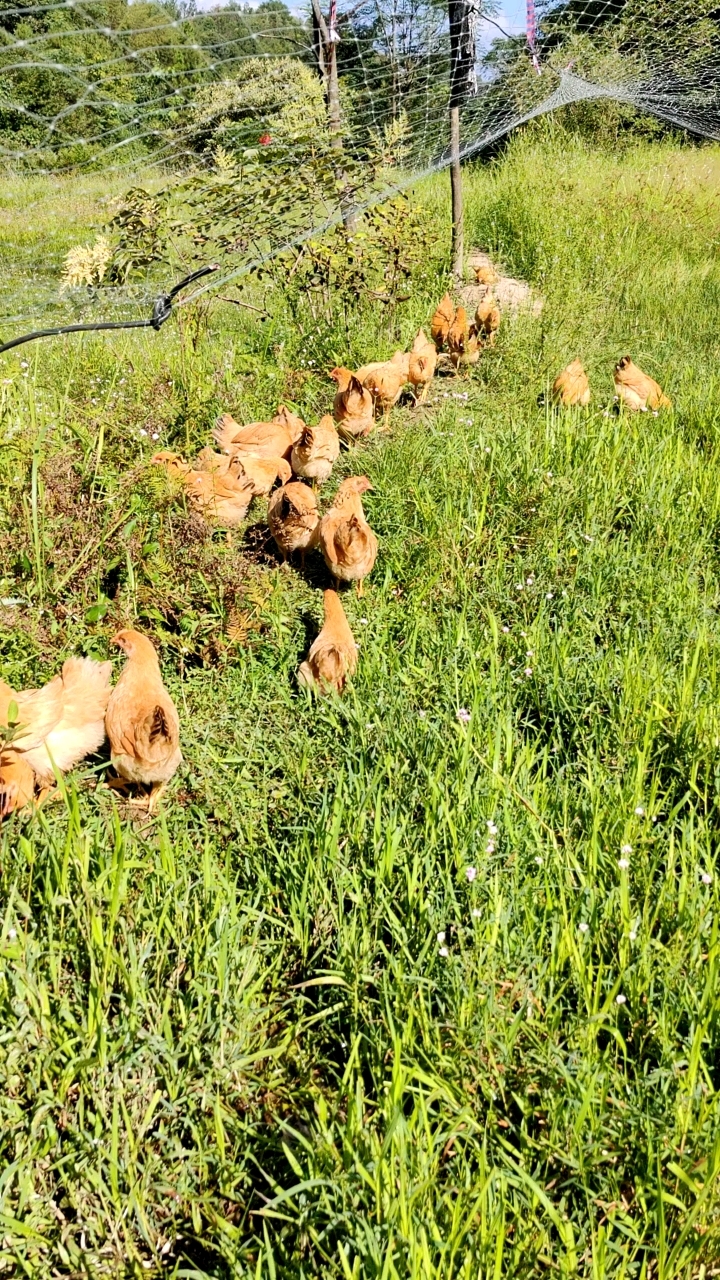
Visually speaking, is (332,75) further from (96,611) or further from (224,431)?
(96,611)

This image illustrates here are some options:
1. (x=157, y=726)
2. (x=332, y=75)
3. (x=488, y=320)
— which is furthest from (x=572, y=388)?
(x=157, y=726)

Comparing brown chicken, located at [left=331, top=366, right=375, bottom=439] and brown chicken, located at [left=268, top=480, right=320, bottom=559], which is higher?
brown chicken, located at [left=331, top=366, right=375, bottom=439]

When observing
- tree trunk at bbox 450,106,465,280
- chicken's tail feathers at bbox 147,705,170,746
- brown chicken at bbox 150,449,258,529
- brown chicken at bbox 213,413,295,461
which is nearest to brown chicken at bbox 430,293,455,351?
tree trunk at bbox 450,106,465,280

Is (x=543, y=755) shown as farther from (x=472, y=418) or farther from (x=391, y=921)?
(x=472, y=418)

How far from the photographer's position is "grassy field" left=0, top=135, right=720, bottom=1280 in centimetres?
150

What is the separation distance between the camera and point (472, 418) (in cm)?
486

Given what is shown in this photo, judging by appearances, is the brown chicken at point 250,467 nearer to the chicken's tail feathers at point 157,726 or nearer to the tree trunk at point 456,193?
the chicken's tail feathers at point 157,726

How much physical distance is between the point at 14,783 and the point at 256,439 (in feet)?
7.52

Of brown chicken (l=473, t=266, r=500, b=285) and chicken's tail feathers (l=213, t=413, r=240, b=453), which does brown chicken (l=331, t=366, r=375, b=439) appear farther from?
brown chicken (l=473, t=266, r=500, b=285)

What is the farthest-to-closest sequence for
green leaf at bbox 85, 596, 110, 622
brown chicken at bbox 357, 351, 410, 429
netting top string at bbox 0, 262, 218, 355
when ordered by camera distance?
brown chicken at bbox 357, 351, 410, 429 < green leaf at bbox 85, 596, 110, 622 < netting top string at bbox 0, 262, 218, 355

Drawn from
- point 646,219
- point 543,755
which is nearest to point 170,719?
point 543,755

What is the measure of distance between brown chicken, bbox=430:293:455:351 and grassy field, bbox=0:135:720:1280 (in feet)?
5.59

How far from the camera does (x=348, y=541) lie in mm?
3248

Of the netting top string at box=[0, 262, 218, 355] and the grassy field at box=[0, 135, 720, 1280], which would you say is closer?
the grassy field at box=[0, 135, 720, 1280]
